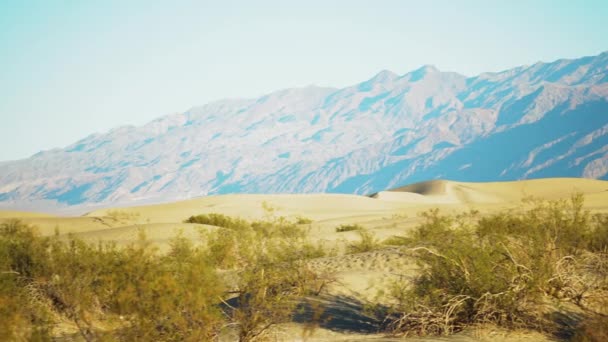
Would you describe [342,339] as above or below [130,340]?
below

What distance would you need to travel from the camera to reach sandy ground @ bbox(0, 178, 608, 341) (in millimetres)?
11023

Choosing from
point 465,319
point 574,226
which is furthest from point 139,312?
point 574,226

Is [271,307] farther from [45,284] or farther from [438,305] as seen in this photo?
[45,284]

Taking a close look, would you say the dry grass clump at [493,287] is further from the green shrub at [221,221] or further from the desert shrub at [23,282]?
the green shrub at [221,221]

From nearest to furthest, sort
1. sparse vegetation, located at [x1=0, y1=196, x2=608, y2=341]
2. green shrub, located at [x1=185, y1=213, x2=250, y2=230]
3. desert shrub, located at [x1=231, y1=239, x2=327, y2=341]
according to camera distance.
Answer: sparse vegetation, located at [x1=0, y1=196, x2=608, y2=341], desert shrub, located at [x1=231, y1=239, x2=327, y2=341], green shrub, located at [x1=185, y1=213, x2=250, y2=230]

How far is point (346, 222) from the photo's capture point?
3847 cm

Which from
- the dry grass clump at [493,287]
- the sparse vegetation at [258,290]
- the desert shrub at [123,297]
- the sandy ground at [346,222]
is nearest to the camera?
the desert shrub at [123,297]

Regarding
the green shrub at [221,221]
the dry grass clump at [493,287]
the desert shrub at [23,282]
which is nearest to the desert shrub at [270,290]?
the dry grass clump at [493,287]

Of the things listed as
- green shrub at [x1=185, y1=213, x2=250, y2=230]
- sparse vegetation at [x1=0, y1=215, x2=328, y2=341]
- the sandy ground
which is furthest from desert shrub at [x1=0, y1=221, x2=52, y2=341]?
green shrub at [x1=185, y1=213, x2=250, y2=230]

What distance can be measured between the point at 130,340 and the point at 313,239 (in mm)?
19869

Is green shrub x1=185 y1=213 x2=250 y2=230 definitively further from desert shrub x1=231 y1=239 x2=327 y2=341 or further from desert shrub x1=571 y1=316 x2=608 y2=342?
desert shrub x1=571 y1=316 x2=608 y2=342

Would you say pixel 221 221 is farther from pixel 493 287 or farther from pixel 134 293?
pixel 134 293

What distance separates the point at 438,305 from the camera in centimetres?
1020

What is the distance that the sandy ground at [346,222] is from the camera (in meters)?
11.0
